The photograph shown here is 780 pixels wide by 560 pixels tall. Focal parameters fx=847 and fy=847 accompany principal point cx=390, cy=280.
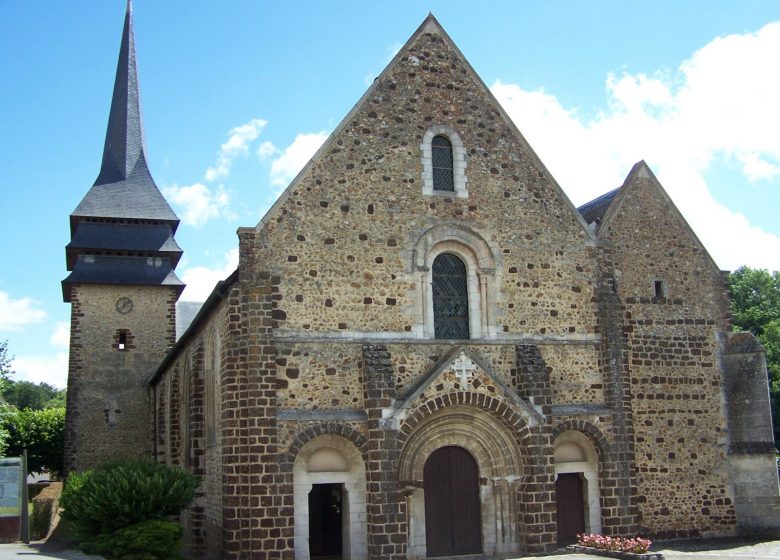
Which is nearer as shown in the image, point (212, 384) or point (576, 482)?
point (212, 384)

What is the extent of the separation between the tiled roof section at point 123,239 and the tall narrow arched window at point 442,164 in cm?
1538

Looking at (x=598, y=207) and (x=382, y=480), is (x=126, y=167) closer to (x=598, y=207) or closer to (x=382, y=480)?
(x=598, y=207)

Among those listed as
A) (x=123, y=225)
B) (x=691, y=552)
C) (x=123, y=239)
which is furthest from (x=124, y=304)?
(x=691, y=552)

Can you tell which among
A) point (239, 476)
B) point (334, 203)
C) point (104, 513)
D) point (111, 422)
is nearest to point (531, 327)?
point (334, 203)

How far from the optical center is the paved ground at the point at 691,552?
15836 millimetres

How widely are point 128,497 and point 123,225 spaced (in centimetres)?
1812

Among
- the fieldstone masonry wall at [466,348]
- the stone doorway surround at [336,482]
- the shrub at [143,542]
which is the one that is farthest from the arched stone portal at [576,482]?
the shrub at [143,542]

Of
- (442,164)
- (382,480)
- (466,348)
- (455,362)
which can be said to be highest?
(442,164)

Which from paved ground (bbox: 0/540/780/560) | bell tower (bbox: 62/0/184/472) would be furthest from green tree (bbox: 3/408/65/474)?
paved ground (bbox: 0/540/780/560)

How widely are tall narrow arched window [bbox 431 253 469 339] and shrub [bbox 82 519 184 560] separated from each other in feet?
20.9

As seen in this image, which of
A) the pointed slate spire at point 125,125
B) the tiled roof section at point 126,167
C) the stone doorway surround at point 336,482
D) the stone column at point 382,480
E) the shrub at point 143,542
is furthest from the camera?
the pointed slate spire at point 125,125

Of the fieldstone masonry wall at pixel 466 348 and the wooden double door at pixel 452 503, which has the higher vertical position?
the fieldstone masonry wall at pixel 466 348

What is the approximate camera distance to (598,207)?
21812 mm

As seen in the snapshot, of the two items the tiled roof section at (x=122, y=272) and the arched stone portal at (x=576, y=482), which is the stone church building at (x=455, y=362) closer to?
the arched stone portal at (x=576, y=482)
